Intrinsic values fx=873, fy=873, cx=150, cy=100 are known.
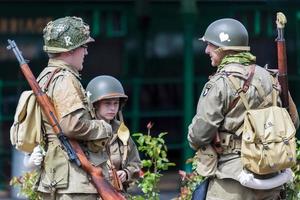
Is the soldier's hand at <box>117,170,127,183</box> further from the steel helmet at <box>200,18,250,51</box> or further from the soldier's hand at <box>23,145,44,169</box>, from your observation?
the steel helmet at <box>200,18,250,51</box>

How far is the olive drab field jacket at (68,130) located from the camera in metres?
5.10

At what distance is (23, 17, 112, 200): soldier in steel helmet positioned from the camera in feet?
16.8

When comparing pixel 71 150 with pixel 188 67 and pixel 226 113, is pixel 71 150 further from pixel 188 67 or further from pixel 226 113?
pixel 188 67

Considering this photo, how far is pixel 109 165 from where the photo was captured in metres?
5.91

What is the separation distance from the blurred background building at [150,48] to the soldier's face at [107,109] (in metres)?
3.98

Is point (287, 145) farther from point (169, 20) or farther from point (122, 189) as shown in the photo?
point (169, 20)

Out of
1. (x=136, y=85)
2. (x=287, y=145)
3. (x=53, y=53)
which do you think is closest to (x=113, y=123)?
(x=53, y=53)

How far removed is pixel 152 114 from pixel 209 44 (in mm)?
5119

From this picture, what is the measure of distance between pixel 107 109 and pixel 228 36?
126 centimetres

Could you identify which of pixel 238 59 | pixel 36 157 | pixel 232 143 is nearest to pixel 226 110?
pixel 232 143

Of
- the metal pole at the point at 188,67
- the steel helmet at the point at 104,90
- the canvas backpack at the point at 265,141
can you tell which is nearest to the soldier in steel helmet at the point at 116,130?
the steel helmet at the point at 104,90

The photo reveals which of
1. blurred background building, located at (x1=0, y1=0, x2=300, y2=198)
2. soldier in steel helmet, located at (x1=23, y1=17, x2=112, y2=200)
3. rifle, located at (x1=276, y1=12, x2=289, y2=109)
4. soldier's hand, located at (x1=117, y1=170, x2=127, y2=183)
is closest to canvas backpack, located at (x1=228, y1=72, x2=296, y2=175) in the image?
rifle, located at (x1=276, y1=12, x2=289, y2=109)

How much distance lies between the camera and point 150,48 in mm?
10344

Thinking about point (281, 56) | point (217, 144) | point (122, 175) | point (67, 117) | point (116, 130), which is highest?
point (281, 56)
